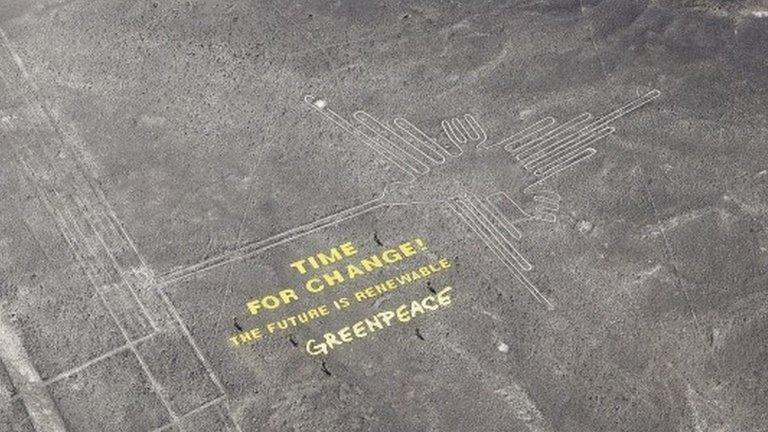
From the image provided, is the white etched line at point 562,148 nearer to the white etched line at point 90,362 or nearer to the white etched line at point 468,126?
the white etched line at point 468,126

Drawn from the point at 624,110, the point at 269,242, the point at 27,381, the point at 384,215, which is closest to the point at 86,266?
the point at 27,381

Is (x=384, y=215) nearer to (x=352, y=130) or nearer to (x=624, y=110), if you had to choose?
(x=352, y=130)

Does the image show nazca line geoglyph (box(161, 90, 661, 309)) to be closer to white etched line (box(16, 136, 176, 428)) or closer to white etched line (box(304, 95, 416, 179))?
white etched line (box(304, 95, 416, 179))

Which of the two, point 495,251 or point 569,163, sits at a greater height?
point 495,251

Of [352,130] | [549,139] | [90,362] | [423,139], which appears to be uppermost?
[90,362]

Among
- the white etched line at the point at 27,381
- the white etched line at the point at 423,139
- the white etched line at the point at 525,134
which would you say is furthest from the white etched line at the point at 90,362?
the white etched line at the point at 525,134

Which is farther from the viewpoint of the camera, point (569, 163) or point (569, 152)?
point (569, 152)

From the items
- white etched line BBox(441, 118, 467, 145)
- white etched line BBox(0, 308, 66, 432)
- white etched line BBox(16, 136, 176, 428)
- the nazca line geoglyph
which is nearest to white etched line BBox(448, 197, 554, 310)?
the nazca line geoglyph

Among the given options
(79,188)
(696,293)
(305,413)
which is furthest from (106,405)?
(696,293)
